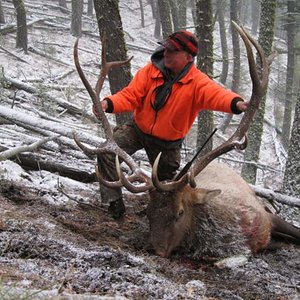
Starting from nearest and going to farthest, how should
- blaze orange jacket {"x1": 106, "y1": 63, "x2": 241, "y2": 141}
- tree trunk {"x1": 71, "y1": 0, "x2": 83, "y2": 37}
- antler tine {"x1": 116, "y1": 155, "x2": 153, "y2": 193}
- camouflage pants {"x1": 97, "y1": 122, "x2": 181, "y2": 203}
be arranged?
antler tine {"x1": 116, "y1": 155, "x2": 153, "y2": 193} → blaze orange jacket {"x1": 106, "y1": 63, "x2": 241, "y2": 141} → camouflage pants {"x1": 97, "y1": 122, "x2": 181, "y2": 203} → tree trunk {"x1": 71, "y1": 0, "x2": 83, "y2": 37}

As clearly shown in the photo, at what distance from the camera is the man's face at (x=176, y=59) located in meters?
4.82

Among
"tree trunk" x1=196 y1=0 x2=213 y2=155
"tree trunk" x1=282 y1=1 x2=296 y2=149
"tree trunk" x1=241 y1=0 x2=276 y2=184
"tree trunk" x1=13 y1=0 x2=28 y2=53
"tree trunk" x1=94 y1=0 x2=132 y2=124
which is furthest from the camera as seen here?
"tree trunk" x1=282 y1=1 x2=296 y2=149

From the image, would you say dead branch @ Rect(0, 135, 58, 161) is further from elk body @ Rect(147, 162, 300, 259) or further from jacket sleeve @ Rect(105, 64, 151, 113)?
elk body @ Rect(147, 162, 300, 259)

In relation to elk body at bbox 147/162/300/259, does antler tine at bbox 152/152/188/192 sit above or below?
above

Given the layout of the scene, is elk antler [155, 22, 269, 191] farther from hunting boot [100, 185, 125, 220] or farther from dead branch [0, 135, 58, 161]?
dead branch [0, 135, 58, 161]

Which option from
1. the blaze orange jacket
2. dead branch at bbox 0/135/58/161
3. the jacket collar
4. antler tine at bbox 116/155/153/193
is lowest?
dead branch at bbox 0/135/58/161

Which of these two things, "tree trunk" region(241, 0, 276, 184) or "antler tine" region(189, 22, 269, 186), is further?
"tree trunk" region(241, 0, 276, 184)

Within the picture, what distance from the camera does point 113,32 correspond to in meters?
7.08

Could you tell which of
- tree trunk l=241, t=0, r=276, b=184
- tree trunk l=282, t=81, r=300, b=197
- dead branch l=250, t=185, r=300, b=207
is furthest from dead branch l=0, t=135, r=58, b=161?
tree trunk l=241, t=0, r=276, b=184

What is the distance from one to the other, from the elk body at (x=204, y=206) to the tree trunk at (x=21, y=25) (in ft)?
43.2

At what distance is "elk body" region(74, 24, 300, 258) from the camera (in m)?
4.55

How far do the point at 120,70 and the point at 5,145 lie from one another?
2106 millimetres

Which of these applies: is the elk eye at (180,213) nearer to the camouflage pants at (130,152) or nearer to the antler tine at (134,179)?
the antler tine at (134,179)

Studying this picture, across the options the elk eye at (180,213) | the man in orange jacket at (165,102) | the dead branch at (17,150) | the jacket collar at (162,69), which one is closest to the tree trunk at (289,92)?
the dead branch at (17,150)
